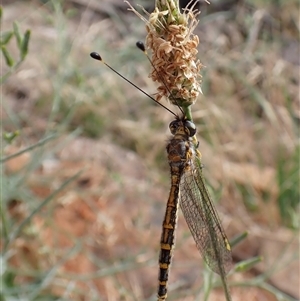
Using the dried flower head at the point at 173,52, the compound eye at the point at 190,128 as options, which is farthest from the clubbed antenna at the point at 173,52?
the compound eye at the point at 190,128

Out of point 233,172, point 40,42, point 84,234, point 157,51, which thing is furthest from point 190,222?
point 40,42

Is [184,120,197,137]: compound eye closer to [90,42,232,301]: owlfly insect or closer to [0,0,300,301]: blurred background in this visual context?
[90,42,232,301]: owlfly insect

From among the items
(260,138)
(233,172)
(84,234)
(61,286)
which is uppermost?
(260,138)

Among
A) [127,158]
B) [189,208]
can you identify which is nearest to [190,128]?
[189,208]

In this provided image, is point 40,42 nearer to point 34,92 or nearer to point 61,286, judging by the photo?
point 34,92

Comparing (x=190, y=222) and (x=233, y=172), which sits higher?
(x=233, y=172)

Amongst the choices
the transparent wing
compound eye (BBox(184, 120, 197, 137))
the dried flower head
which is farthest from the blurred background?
the dried flower head
